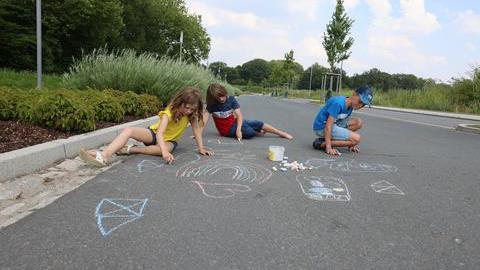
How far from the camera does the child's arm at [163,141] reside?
4.99 meters

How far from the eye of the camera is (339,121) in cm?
661

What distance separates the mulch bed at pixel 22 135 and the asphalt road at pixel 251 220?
3.29 ft

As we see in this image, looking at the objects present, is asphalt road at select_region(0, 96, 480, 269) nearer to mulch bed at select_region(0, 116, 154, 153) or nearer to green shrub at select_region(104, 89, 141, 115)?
mulch bed at select_region(0, 116, 154, 153)

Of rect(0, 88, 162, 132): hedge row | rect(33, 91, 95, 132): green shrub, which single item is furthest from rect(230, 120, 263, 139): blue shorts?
rect(33, 91, 95, 132): green shrub

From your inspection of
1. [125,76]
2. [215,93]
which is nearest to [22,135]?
[215,93]

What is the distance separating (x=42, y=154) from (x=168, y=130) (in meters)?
1.75

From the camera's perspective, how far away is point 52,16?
103 ft

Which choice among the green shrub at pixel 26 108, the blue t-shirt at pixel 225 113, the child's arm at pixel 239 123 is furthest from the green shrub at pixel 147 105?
the green shrub at pixel 26 108

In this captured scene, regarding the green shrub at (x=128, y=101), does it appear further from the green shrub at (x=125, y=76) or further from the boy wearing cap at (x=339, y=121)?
the boy wearing cap at (x=339, y=121)

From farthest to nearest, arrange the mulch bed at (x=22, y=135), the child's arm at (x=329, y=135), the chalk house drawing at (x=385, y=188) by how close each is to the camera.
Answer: the child's arm at (x=329, y=135) → the mulch bed at (x=22, y=135) → the chalk house drawing at (x=385, y=188)

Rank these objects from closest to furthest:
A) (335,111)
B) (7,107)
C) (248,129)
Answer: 1. (7,107)
2. (335,111)
3. (248,129)

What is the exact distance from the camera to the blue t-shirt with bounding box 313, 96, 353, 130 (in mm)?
6215

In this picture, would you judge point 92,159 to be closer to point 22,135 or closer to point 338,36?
point 22,135

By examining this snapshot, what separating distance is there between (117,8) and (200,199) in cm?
3698
